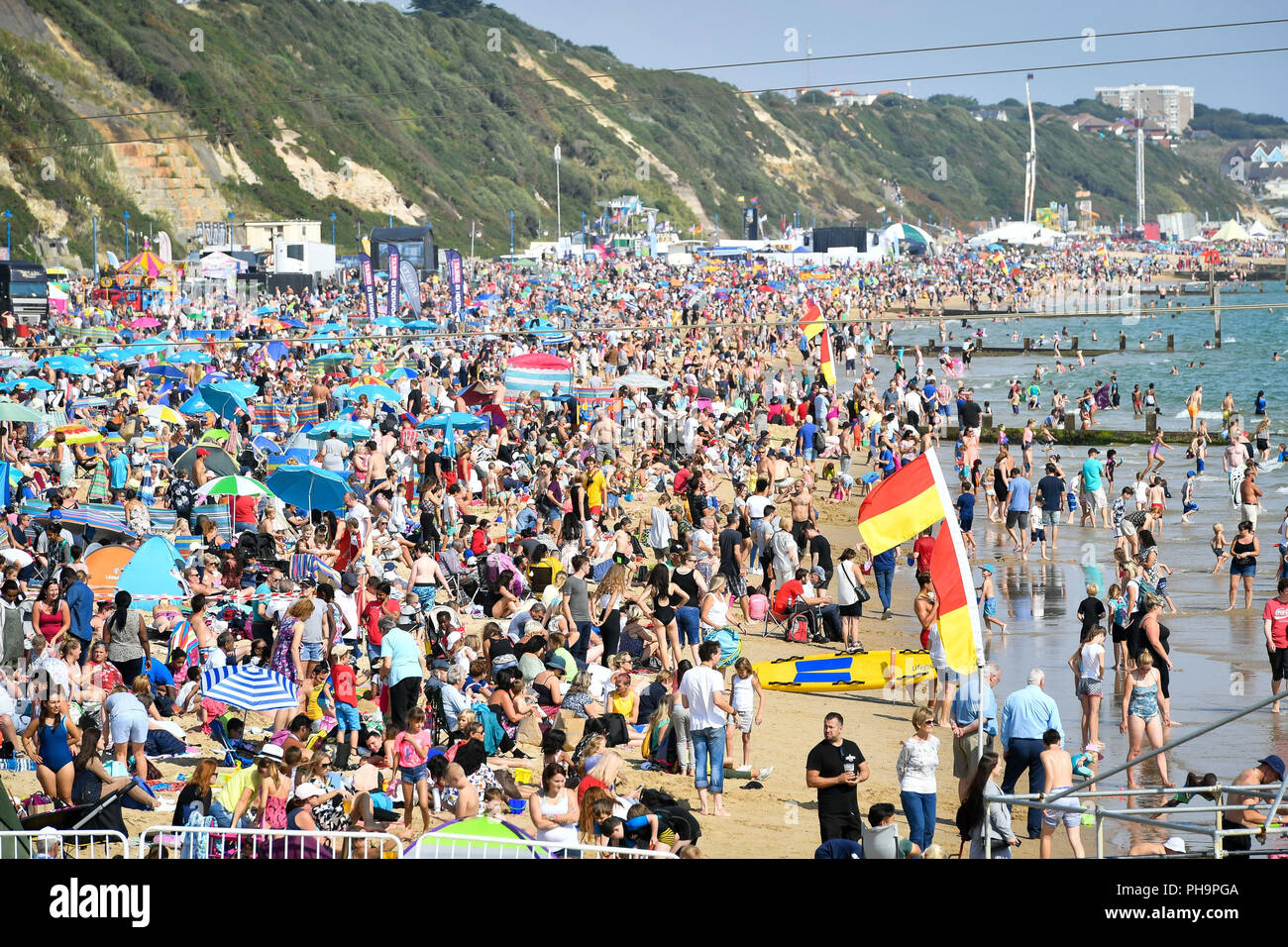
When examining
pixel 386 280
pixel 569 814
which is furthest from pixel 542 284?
pixel 569 814

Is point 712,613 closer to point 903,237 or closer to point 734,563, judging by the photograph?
point 734,563

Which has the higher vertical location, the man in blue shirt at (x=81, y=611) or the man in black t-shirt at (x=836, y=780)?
the man in blue shirt at (x=81, y=611)

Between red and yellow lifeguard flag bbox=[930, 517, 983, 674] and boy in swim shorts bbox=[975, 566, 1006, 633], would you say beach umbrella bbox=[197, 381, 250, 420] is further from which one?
red and yellow lifeguard flag bbox=[930, 517, 983, 674]

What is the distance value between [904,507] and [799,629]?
456 cm

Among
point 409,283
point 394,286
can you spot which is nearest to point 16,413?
point 394,286

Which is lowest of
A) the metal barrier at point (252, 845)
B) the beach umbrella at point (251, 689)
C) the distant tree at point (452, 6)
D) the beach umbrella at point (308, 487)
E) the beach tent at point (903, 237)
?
the metal barrier at point (252, 845)

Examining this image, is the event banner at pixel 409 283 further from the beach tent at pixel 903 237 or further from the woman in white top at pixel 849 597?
the beach tent at pixel 903 237

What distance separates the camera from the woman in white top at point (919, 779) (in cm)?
846

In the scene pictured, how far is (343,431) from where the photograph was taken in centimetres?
2030

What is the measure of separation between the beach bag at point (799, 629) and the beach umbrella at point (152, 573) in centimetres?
601

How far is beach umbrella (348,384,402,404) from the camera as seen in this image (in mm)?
23938

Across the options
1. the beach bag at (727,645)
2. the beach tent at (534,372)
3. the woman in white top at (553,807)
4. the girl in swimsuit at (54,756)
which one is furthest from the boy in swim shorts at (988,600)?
the beach tent at (534,372)

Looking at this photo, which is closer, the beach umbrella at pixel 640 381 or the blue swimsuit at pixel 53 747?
the blue swimsuit at pixel 53 747

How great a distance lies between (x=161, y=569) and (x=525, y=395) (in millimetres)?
15307
